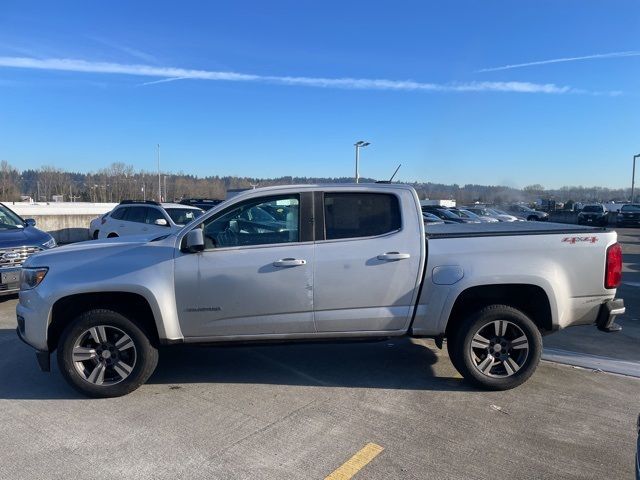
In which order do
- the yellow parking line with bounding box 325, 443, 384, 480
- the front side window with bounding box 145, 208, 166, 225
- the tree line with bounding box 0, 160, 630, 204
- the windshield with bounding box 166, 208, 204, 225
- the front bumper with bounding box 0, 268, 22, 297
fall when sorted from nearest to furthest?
1. the yellow parking line with bounding box 325, 443, 384, 480
2. the front bumper with bounding box 0, 268, 22, 297
3. the windshield with bounding box 166, 208, 204, 225
4. the front side window with bounding box 145, 208, 166, 225
5. the tree line with bounding box 0, 160, 630, 204

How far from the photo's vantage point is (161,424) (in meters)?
4.00

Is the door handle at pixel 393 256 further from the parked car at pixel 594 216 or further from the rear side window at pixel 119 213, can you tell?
the parked car at pixel 594 216

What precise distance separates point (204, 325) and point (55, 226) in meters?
17.4

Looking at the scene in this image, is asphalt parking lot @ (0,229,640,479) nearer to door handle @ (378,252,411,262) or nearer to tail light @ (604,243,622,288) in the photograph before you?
tail light @ (604,243,622,288)

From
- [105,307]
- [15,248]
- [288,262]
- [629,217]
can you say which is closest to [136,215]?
[15,248]

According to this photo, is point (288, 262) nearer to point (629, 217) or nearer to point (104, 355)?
point (104, 355)

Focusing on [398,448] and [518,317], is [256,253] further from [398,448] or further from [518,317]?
[518,317]

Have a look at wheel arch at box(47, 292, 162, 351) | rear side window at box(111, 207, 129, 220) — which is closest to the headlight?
wheel arch at box(47, 292, 162, 351)

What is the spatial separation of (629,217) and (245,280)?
41.0 metres

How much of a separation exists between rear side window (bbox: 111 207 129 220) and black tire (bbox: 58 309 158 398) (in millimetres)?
10861

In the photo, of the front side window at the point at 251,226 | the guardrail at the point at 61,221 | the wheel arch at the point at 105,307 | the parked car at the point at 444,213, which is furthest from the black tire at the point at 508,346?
the parked car at the point at 444,213

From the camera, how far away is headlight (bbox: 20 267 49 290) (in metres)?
4.51

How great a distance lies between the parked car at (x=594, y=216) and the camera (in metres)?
38.4

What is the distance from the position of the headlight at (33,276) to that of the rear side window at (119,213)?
10.5 metres
